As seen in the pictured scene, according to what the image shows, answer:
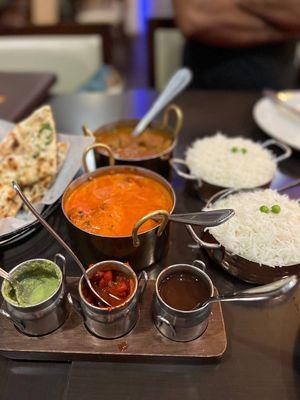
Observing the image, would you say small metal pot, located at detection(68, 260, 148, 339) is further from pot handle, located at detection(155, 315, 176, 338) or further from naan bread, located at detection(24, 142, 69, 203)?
naan bread, located at detection(24, 142, 69, 203)

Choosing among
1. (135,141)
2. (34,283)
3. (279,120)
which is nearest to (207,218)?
(34,283)

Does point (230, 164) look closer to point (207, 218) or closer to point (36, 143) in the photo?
point (207, 218)

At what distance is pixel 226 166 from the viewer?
1395mm

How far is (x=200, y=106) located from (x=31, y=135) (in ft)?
3.35

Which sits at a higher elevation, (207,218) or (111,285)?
(207,218)

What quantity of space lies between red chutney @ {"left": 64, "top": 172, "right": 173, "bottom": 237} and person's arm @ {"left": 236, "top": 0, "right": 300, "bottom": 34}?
1453 mm

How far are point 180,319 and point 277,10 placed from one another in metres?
1.93

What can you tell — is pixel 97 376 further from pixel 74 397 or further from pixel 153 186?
pixel 153 186

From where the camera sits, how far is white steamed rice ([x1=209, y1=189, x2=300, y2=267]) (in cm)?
102

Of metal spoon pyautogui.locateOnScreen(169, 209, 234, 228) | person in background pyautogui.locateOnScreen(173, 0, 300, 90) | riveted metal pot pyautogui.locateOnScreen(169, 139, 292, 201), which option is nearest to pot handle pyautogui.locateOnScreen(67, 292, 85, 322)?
metal spoon pyautogui.locateOnScreen(169, 209, 234, 228)

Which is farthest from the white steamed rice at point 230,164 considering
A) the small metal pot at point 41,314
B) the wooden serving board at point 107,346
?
the small metal pot at point 41,314

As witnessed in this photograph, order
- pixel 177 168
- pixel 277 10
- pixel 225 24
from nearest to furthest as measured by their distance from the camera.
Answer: pixel 177 168
pixel 277 10
pixel 225 24

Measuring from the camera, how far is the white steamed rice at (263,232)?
3.34ft

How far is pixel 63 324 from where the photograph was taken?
0.97 m
